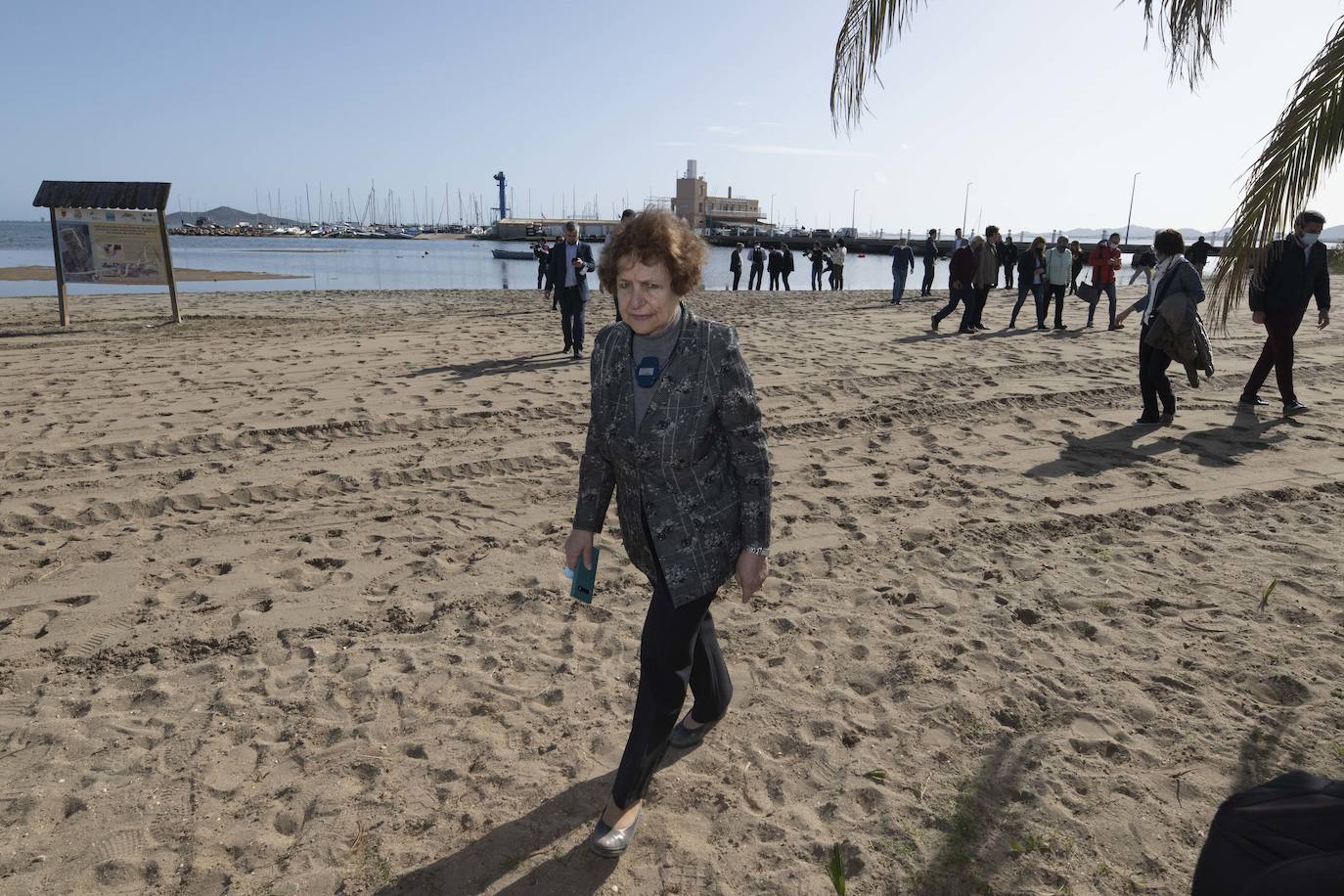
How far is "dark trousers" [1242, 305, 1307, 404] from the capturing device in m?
7.33

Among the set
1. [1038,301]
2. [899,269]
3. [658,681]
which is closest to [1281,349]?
[1038,301]

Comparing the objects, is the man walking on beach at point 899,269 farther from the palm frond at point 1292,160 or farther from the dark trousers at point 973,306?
the palm frond at point 1292,160

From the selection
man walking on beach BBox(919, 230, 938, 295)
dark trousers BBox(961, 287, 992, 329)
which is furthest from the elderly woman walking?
man walking on beach BBox(919, 230, 938, 295)

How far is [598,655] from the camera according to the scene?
3705mm

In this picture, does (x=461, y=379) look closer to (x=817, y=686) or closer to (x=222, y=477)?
(x=222, y=477)

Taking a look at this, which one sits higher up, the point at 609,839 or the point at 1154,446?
the point at 1154,446

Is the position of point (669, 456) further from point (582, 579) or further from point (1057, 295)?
point (1057, 295)

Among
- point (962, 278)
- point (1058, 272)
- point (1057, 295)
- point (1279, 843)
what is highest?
point (1058, 272)

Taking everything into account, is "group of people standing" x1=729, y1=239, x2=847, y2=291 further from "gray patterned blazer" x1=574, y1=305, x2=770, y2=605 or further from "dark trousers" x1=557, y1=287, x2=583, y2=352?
"gray patterned blazer" x1=574, y1=305, x2=770, y2=605

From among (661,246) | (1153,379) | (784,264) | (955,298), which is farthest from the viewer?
(784,264)

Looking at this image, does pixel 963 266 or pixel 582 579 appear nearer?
pixel 582 579

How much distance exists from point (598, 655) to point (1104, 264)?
13.6 metres

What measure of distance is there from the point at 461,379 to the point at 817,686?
6167 millimetres

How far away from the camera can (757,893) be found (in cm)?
246
